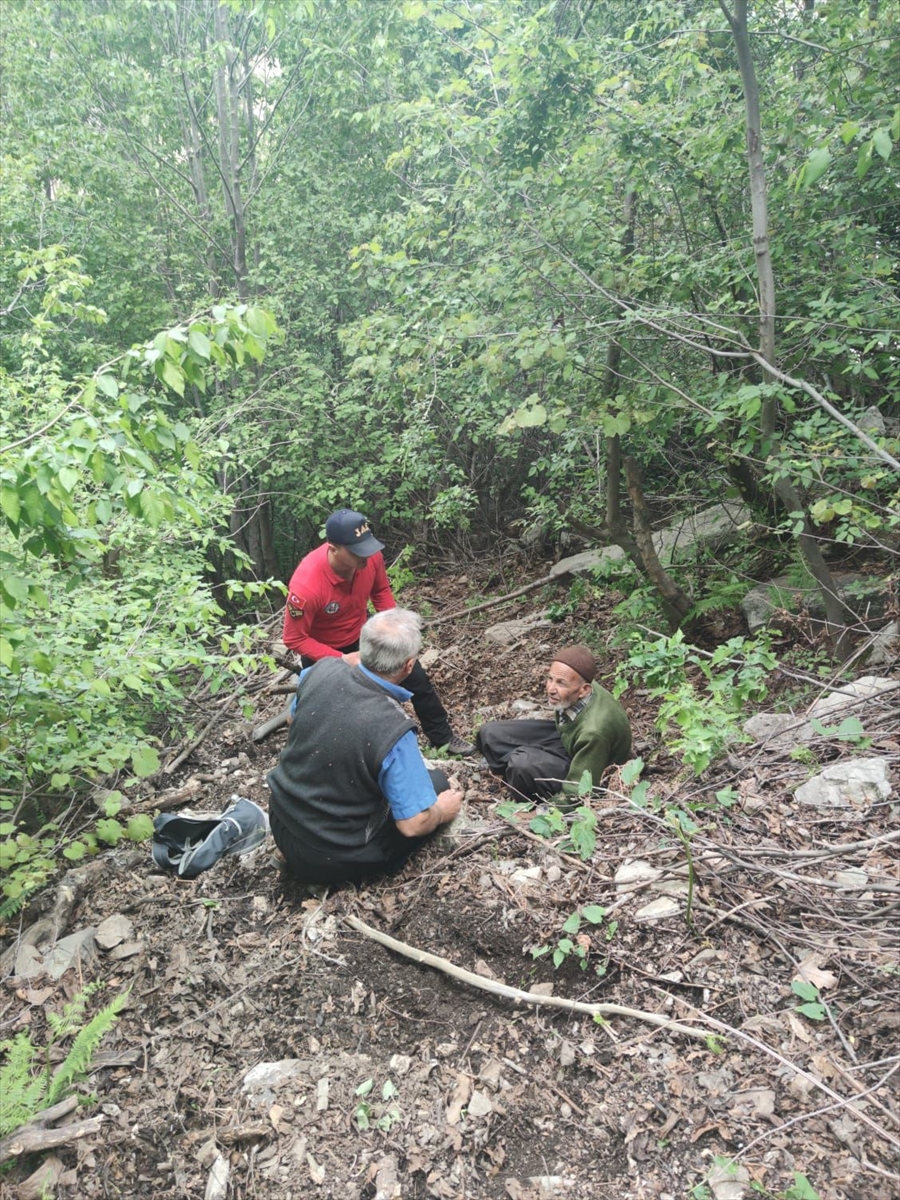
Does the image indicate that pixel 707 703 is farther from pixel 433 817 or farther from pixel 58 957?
pixel 58 957

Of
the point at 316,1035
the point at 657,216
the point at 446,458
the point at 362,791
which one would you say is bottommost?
the point at 316,1035

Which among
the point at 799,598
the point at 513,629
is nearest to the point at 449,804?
the point at 799,598

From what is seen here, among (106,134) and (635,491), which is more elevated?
(106,134)

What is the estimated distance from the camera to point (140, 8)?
10430 mm

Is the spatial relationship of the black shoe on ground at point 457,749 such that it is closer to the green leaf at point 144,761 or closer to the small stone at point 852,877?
the green leaf at point 144,761

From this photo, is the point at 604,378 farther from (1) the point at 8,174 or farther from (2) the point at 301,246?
(1) the point at 8,174

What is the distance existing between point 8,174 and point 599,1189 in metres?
12.4

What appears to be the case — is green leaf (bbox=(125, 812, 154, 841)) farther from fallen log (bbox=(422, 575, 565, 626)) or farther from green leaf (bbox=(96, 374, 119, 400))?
fallen log (bbox=(422, 575, 565, 626))

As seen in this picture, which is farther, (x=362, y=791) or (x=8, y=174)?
(x=8, y=174)

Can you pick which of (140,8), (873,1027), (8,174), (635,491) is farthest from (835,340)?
(140,8)

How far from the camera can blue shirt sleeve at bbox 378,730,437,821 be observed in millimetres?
3197

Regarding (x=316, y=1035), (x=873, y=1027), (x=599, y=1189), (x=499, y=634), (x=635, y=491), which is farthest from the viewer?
(x=499, y=634)

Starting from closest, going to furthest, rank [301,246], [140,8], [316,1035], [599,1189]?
[599,1189]
[316,1035]
[140,8]
[301,246]

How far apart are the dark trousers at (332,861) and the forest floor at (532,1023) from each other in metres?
0.09
